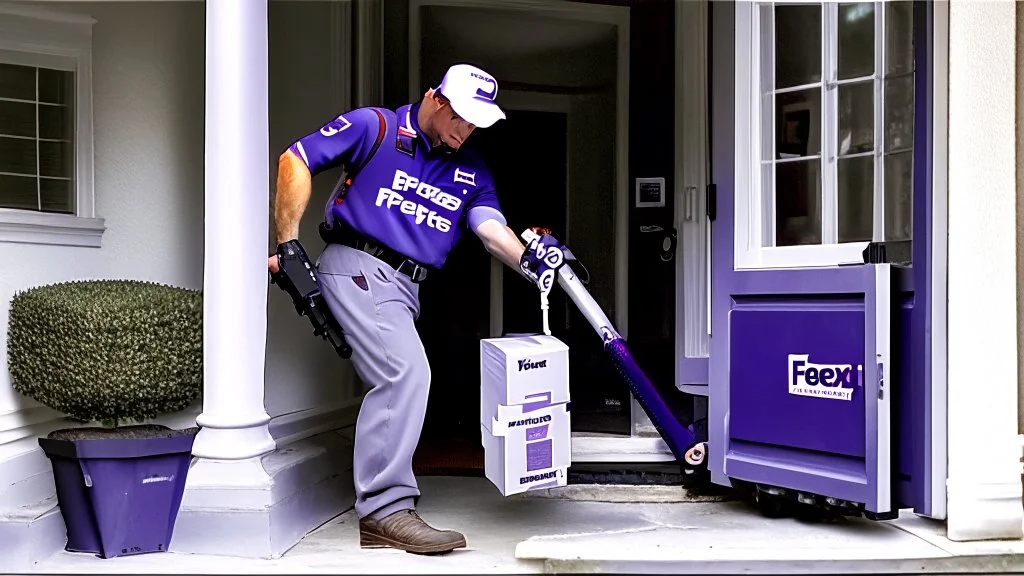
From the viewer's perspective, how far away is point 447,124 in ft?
9.37

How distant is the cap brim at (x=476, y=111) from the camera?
2.80 m

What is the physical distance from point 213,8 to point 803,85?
2141 mm

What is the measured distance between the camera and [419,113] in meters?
2.91

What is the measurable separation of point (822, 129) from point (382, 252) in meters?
1.67

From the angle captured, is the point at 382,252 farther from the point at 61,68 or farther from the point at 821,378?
the point at 821,378

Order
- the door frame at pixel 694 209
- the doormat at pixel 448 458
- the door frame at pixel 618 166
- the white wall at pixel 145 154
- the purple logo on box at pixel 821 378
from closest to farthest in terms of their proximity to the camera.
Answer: the purple logo on box at pixel 821 378 → the white wall at pixel 145 154 → the door frame at pixel 694 209 → the door frame at pixel 618 166 → the doormat at pixel 448 458

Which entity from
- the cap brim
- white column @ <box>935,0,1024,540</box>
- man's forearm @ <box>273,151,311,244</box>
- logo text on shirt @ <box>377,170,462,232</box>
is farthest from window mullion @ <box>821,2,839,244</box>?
man's forearm @ <box>273,151,311,244</box>

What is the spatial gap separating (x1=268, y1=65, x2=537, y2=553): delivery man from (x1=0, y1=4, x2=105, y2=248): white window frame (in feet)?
2.55

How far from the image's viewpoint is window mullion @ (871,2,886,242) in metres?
2.89

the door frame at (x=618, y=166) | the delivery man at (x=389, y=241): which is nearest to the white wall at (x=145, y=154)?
the delivery man at (x=389, y=241)

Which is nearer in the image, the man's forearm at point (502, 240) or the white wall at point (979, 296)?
the white wall at point (979, 296)

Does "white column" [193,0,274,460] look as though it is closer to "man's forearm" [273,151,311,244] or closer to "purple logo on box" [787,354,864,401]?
"man's forearm" [273,151,311,244]

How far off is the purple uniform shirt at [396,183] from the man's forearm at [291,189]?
0.12ft

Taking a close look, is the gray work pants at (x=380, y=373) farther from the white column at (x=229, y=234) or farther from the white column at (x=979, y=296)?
the white column at (x=979, y=296)
